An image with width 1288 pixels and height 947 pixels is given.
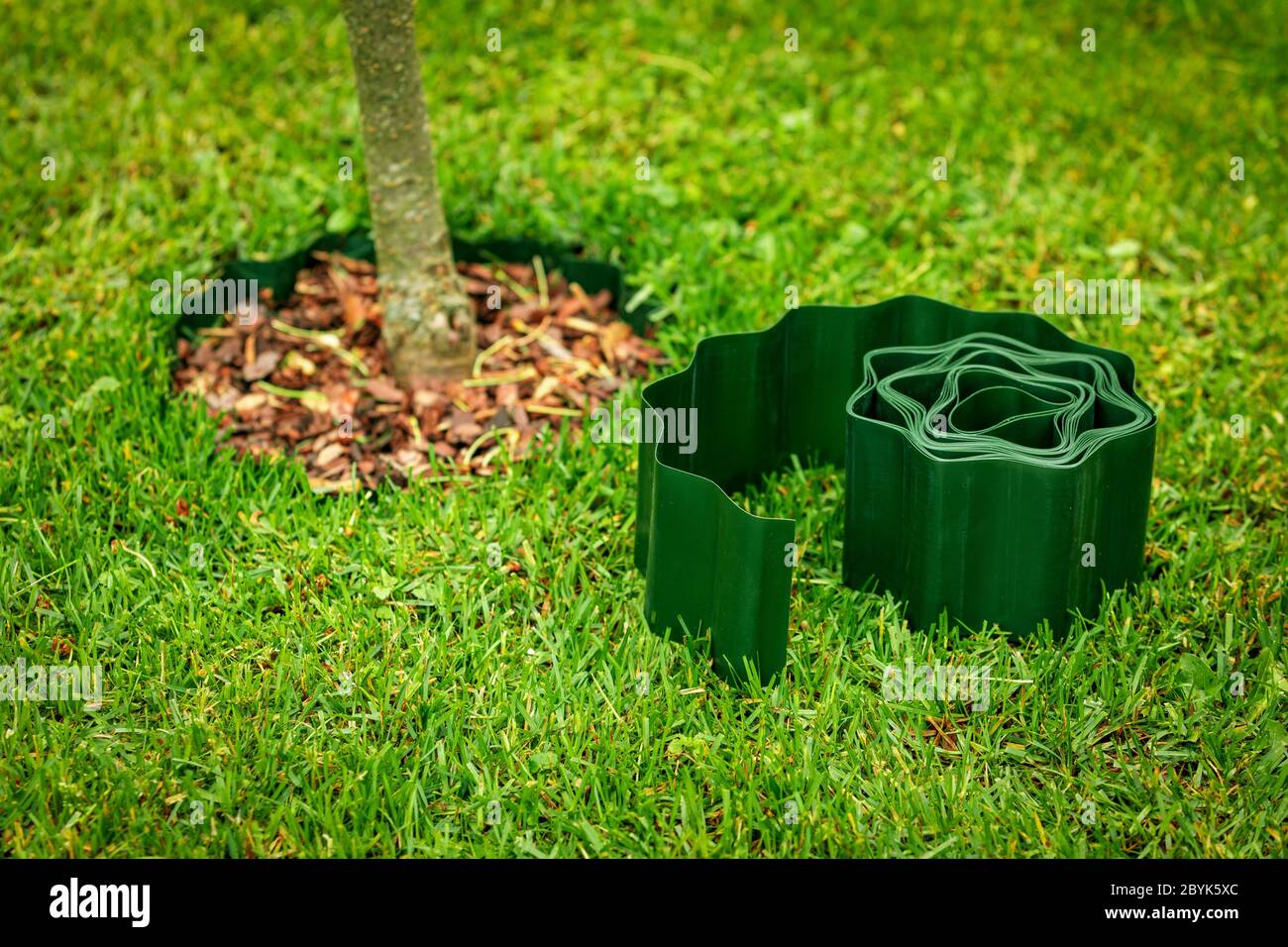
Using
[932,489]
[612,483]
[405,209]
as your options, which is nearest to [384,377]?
[405,209]

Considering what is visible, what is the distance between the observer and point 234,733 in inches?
115

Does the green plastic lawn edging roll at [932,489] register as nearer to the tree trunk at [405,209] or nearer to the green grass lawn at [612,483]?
the green grass lawn at [612,483]

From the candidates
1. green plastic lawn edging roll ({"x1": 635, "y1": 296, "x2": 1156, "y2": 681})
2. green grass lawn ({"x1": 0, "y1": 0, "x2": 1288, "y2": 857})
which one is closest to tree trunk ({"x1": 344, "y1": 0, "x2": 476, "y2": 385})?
green grass lawn ({"x1": 0, "y1": 0, "x2": 1288, "y2": 857})

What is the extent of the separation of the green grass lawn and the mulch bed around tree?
162 mm

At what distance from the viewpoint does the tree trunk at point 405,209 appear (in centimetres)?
393

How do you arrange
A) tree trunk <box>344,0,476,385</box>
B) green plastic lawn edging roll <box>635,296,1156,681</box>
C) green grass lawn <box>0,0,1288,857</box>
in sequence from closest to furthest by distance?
green grass lawn <box>0,0,1288,857</box> → green plastic lawn edging roll <box>635,296,1156,681</box> → tree trunk <box>344,0,476,385</box>

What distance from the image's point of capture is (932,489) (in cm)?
313

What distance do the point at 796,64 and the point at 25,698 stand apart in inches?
173

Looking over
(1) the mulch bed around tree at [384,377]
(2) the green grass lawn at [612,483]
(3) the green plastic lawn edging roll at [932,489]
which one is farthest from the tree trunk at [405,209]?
(3) the green plastic lawn edging roll at [932,489]

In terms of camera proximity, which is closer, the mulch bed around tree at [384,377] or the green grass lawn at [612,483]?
the green grass lawn at [612,483]

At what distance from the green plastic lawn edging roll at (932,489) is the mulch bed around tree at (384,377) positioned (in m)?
0.69

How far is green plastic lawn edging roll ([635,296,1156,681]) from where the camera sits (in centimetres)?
306

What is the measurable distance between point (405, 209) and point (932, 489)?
201 cm

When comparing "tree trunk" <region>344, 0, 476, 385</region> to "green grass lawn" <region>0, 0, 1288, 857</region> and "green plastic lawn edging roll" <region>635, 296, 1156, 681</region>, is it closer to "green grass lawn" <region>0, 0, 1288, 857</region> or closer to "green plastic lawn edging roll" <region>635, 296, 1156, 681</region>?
"green grass lawn" <region>0, 0, 1288, 857</region>
